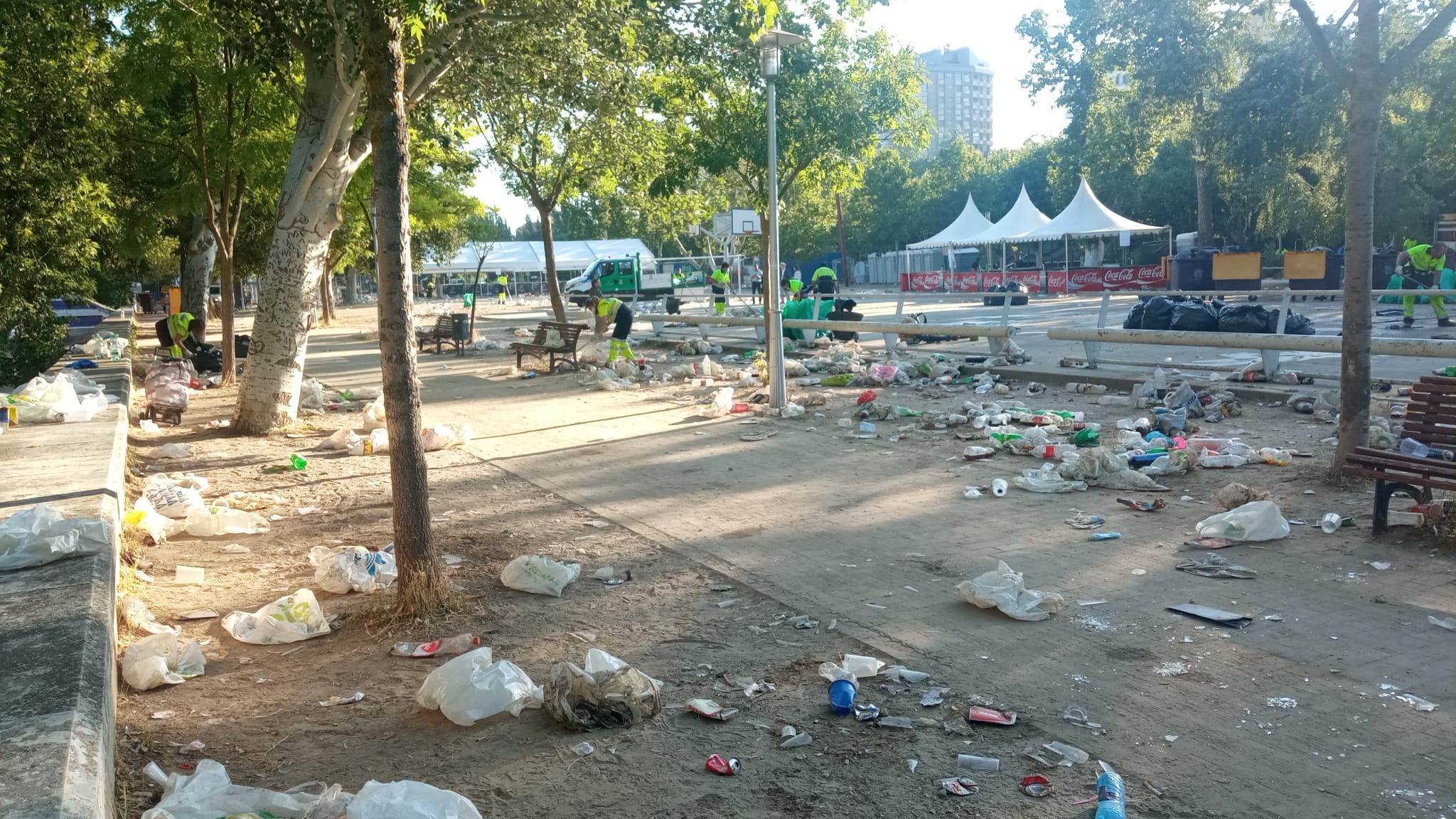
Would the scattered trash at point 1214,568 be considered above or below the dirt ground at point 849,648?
above

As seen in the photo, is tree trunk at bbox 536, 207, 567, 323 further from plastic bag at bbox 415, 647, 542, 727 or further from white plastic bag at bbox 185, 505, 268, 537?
plastic bag at bbox 415, 647, 542, 727

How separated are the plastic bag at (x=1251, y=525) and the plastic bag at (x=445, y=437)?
24.0ft

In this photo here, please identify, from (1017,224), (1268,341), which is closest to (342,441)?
Result: (1268,341)

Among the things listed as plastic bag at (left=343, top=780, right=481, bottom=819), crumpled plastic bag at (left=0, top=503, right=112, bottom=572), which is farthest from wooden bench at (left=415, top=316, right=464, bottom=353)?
plastic bag at (left=343, top=780, right=481, bottom=819)

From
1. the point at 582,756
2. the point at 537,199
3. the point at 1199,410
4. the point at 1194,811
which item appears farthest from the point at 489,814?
the point at 537,199

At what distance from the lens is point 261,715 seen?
13.9 ft

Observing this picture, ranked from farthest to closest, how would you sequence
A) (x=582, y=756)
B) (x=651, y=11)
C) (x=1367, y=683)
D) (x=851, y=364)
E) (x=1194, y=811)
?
(x=851, y=364) → (x=651, y=11) → (x=1367, y=683) → (x=582, y=756) → (x=1194, y=811)

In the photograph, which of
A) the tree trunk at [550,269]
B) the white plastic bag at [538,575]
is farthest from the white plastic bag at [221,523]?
the tree trunk at [550,269]

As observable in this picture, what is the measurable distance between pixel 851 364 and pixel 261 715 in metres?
12.6

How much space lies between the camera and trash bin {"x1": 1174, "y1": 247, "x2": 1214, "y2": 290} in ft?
104

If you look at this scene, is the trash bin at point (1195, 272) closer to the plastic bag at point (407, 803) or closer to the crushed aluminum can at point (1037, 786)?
the crushed aluminum can at point (1037, 786)

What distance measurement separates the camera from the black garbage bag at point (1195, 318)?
583 inches

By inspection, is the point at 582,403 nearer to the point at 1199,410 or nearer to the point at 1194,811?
the point at 1199,410

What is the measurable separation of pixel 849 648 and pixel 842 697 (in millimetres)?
708
